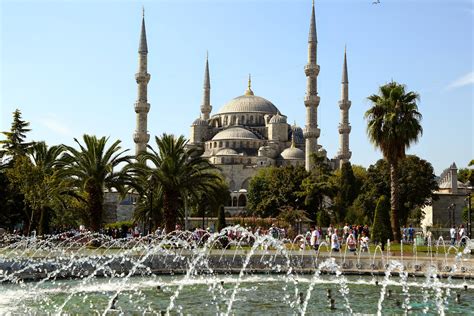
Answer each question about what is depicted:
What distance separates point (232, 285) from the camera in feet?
40.9

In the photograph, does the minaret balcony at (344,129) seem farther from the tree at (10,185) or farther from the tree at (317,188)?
the tree at (10,185)

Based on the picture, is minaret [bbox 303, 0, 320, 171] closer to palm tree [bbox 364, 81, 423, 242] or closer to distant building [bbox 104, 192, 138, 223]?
distant building [bbox 104, 192, 138, 223]

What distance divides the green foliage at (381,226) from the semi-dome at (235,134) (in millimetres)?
52196

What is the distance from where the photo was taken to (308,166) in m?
49.5

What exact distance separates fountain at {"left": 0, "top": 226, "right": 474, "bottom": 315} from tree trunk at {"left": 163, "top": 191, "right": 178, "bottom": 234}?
14.0 feet

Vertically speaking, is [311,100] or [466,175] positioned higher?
[311,100]

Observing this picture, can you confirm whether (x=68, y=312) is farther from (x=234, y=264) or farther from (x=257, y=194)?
(x=257, y=194)

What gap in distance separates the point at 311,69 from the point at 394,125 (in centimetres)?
2819

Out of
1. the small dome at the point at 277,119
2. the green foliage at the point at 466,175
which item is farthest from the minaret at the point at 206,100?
the green foliage at the point at 466,175

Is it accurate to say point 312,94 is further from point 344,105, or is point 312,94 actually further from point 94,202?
point 94,202

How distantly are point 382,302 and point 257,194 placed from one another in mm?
44542

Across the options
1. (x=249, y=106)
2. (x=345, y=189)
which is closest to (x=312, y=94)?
(x=345, y=189)

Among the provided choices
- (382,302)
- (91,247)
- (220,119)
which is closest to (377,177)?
(91,247)

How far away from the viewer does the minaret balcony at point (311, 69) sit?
161ft
